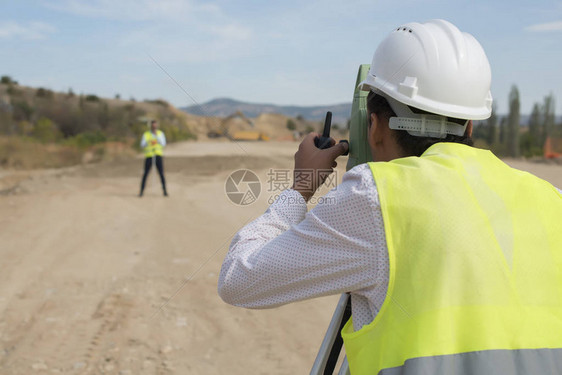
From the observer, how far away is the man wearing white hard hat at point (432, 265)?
111 centimetres

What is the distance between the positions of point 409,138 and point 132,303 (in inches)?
165

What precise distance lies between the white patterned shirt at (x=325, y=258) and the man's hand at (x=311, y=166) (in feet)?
0.59

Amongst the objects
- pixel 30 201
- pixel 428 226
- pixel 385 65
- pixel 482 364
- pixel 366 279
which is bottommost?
pixel 30 201

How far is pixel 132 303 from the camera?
16.3ft

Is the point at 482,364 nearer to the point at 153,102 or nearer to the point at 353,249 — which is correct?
the point at 353,249

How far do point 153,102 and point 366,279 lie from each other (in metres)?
67.2

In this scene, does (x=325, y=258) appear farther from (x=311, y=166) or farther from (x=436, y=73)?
(x=436, y=73)

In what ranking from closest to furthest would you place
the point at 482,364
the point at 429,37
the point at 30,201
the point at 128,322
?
the point at 482,364
the point at 429,37
the point at 128,322
the point at 30,201

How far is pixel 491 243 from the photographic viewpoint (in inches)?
44.7

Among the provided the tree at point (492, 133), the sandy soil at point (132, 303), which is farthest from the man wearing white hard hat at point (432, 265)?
the tree at point (492, 133)

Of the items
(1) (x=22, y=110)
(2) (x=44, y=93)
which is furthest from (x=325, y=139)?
(2) (x=44, y=93)

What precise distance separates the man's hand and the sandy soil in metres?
1.00

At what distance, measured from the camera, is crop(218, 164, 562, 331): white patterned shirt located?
44.9 inches

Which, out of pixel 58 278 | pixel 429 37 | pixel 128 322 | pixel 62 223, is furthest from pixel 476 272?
pixel 62 223
